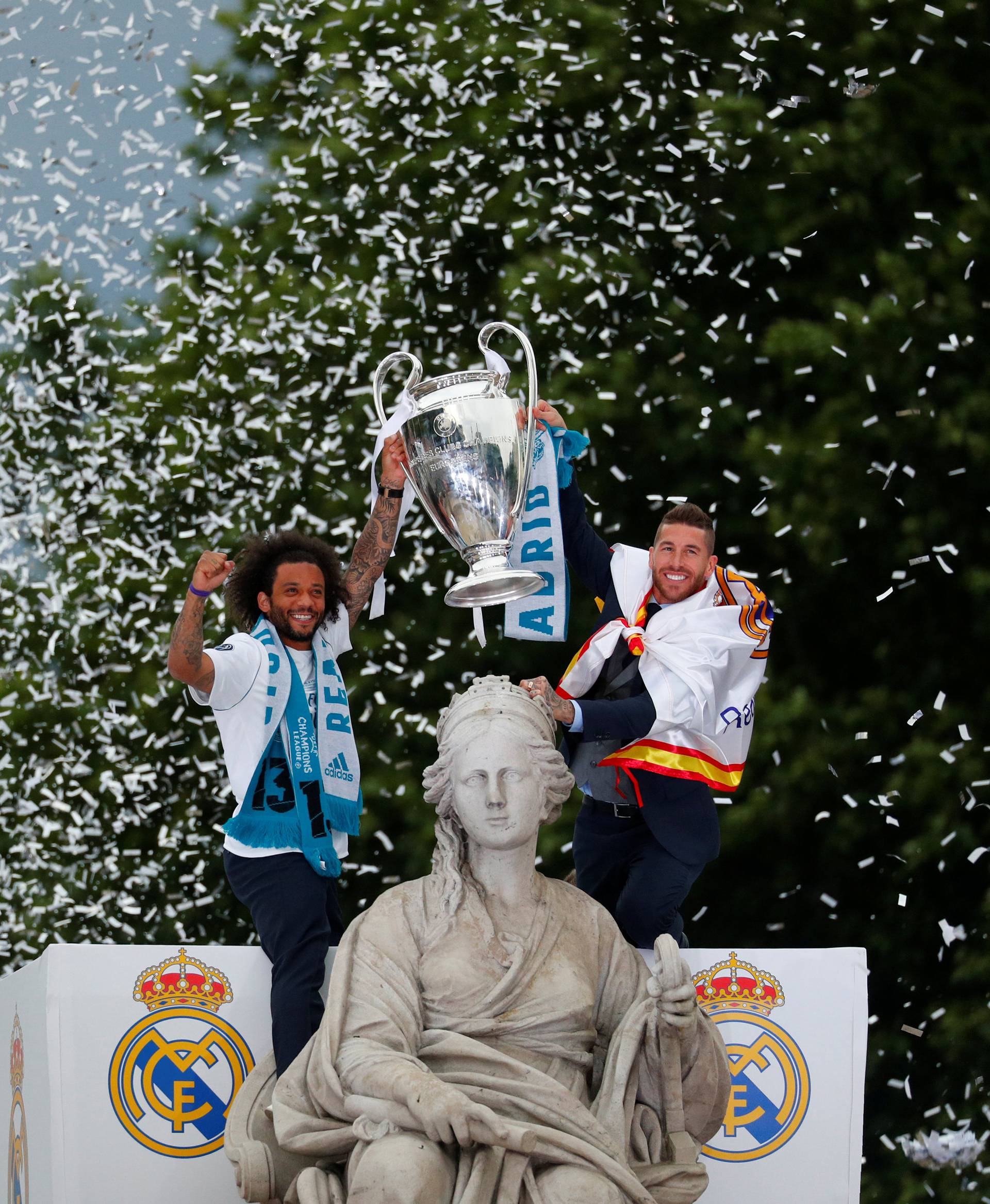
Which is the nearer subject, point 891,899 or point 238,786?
point 238,786

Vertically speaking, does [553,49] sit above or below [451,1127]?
above

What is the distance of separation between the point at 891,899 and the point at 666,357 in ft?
9.23

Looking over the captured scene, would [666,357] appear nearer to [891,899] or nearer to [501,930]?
[891,899]

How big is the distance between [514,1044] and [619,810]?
3.47ft

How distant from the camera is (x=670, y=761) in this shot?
16.9 ft

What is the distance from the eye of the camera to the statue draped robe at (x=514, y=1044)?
4.16m

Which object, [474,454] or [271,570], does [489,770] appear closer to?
[474,454]

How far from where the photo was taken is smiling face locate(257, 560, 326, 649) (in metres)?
5.24

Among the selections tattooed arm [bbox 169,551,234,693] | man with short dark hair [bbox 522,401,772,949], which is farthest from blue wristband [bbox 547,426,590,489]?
tattooed arm [bbox 169,551,234,693]

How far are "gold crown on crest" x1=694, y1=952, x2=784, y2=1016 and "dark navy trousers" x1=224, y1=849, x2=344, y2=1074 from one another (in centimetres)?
102

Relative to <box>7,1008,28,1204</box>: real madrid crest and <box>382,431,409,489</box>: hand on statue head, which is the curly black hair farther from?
<box>7,1008,28,1204</box>: real madrid crest

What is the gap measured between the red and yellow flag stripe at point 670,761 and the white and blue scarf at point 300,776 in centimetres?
72

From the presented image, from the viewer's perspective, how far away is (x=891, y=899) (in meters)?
8.89

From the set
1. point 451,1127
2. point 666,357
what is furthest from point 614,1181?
point 666,357
